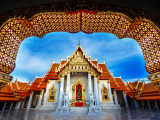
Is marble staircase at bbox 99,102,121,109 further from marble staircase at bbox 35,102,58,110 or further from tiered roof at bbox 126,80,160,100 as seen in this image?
marble staircase at bbox 35,102,58,110

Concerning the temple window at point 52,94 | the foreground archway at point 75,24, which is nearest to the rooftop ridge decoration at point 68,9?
the foreground archway at point 75,24

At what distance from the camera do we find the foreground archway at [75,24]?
2729 millimetres

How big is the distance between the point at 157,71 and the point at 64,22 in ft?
11.9

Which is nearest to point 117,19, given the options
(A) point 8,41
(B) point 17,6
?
(B) point 17,6

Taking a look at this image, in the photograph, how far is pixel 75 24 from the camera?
3.61 meters

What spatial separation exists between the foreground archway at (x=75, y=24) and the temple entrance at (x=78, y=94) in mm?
8733

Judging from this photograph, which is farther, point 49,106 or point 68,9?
point 49,106

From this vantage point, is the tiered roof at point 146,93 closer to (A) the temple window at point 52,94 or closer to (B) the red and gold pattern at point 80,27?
(B) the red and gold pattern at point 80,27

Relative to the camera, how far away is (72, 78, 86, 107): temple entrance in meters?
10.0

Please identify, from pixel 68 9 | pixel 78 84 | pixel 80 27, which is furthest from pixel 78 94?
pixel 68 9

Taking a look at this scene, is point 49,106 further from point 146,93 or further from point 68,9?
point 146,93

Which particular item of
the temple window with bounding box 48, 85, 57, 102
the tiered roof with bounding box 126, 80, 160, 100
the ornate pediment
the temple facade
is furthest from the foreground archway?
the tiered roof with bounding box 126, 80, 160, 100

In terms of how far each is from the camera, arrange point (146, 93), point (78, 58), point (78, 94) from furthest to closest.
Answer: point (146, 93)
point (78, 58)
point (78, 94)

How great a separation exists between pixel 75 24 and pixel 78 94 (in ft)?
30.1
